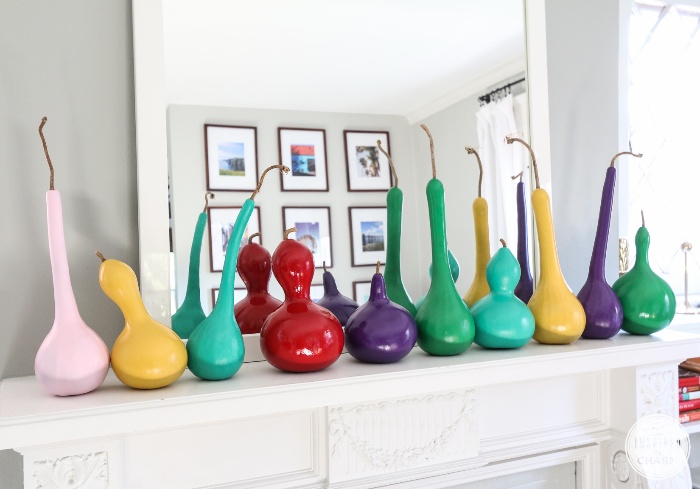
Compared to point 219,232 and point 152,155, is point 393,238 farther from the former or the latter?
point 152,155

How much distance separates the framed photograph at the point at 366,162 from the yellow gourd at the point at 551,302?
0.27 m

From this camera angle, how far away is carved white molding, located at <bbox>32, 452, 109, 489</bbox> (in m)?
0.89

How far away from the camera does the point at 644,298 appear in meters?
1.22

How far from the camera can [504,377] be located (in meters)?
1.06

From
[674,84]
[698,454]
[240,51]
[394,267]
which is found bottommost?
[698,454]

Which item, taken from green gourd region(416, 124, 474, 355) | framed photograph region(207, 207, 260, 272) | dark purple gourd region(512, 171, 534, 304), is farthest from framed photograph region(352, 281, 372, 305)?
dark purple gourd region(512, 171, 534, 304)

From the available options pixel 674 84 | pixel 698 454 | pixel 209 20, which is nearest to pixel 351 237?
pixel 209 20

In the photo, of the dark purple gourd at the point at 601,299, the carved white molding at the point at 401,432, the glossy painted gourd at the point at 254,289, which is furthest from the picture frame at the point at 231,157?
the dark purple gourd at the point at 601,299

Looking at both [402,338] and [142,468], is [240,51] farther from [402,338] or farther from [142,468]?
[142,468]

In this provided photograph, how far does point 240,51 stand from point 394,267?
54 cm

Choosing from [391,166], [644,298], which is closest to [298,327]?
[391,166]

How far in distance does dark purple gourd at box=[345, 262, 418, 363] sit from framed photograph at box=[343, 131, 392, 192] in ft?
0.86

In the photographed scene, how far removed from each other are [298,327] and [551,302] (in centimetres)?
54

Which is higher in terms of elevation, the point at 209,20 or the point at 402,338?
the point at 209,20
